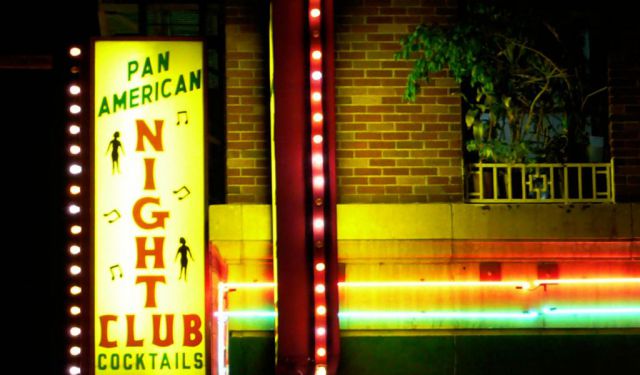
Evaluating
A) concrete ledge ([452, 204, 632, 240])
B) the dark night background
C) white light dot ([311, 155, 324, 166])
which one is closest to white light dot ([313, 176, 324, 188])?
white light dot ([311, 155, 324, 166])

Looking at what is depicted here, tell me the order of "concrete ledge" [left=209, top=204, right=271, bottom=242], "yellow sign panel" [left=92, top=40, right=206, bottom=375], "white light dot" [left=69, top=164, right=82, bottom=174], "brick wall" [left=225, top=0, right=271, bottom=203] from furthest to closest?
"brick wall" [left=225, top=0, right=271, bottom=203], "concrete ledge" [left=209, top=204, right=271, bottom=242], "yellow sign panel" [left=92, top=40, right=206, bottom=375], "white light dot" [left=69, top=164, right=82, bottom=174]

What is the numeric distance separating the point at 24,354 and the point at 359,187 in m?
4.66

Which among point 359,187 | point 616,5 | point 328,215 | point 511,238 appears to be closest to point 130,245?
point 328,215

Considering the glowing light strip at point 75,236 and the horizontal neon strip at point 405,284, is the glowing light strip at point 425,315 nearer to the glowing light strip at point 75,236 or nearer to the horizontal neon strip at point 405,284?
the horizontal neon strip at point 405,284

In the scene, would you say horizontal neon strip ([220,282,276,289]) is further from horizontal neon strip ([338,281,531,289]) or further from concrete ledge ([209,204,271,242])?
horizontal neon strip ([338,281,531,289])

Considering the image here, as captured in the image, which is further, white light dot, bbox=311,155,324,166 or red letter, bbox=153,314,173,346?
red letter, bbox=153,314,173,346

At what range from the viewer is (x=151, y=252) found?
773 cm

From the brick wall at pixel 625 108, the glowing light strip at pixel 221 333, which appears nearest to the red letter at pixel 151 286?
the glowing light strip at pixel 221 333

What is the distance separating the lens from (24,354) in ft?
35.1

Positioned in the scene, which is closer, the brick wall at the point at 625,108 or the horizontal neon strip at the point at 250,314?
the horizontal neon strip at the point at 250,314

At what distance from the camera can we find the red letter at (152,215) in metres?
7.71

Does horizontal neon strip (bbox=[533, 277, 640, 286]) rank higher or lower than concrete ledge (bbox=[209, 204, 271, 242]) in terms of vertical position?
lower

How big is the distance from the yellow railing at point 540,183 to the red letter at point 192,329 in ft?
11.2

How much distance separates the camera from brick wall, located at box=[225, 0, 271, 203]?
944 cm
